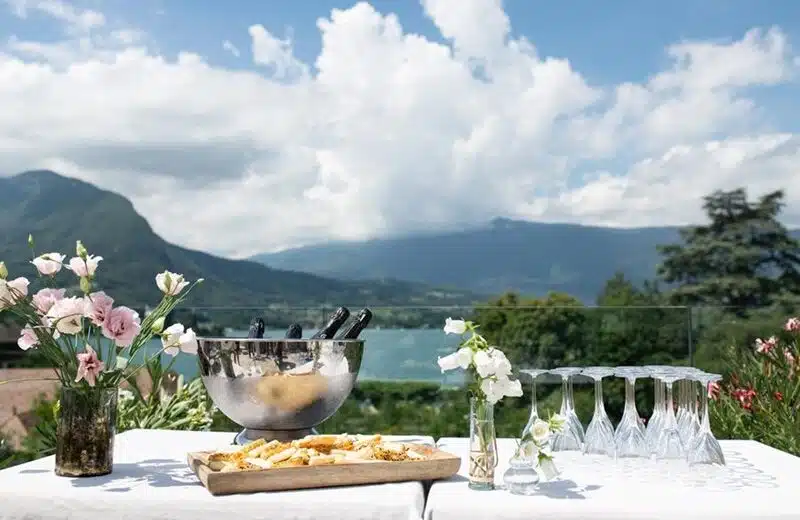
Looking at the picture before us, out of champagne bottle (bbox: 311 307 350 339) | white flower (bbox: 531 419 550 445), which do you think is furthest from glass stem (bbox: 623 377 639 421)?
champagne bottle (bbox: 311 307 350 339)

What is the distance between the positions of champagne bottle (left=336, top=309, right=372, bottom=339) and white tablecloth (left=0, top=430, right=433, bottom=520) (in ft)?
1.66

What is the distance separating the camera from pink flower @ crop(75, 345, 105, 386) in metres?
1.47

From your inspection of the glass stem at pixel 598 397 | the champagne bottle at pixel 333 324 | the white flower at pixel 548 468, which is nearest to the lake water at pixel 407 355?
the champagne bottle at pixel 333 324

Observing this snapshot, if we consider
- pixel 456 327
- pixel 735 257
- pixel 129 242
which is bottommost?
A: pixel 456 327

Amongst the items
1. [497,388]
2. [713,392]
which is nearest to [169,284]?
[497,388]

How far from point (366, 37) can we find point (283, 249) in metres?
7.77

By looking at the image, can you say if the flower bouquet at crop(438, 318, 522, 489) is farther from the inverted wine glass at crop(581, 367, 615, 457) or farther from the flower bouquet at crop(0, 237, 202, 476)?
the flower bouquet at crop(0, 237, 202, 476)

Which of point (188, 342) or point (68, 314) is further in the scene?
point (188, 342)

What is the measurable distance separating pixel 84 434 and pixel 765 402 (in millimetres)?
2669

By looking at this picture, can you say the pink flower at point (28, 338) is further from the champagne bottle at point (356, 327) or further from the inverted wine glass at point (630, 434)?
the inverted wine glass at point (630, 434)

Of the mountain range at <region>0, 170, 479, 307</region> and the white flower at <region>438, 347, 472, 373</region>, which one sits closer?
the white flower at <region>438, 347, 472, 373</region>

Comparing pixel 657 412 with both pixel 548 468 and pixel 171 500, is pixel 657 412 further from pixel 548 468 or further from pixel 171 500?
pixel 171 500

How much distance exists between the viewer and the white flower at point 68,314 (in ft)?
4.89

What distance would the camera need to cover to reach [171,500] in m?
1.30
